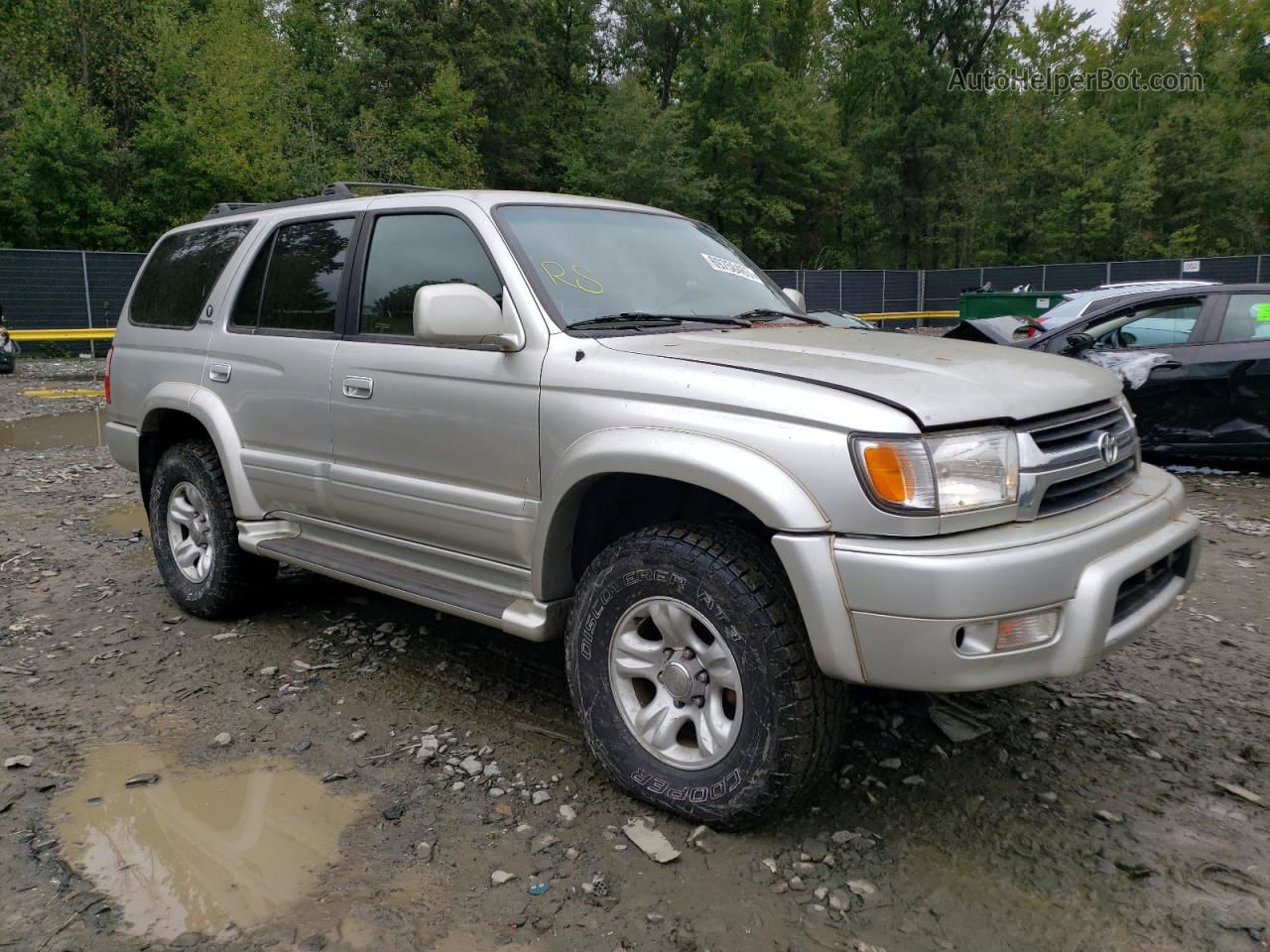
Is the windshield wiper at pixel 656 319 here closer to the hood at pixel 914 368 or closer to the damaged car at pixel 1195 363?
the hood at pixel 914 368

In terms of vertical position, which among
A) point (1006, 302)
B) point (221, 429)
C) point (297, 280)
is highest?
point (297, 280)

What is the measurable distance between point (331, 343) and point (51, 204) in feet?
87.1

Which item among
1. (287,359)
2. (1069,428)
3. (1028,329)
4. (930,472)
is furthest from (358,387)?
(1028,329)

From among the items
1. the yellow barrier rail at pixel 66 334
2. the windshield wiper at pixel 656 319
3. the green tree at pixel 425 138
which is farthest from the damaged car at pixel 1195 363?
the green tree at pixel 425 138

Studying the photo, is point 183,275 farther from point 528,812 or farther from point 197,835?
point 528,812

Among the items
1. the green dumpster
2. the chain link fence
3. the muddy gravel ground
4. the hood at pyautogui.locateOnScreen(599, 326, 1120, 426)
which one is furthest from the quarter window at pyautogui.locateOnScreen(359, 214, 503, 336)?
the green dumpster

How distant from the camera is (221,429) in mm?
4469

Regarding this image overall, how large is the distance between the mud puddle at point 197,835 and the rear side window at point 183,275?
7.47 feet

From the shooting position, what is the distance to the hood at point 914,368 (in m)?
2.65

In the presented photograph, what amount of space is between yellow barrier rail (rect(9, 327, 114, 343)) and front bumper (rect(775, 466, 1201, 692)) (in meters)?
20.1

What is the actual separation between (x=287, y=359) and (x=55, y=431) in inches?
340

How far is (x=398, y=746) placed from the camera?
354 cm

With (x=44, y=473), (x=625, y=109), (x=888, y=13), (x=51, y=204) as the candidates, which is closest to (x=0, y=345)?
(x=44, y=473)

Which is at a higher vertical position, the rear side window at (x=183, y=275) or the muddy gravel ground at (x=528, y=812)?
the rear side window at (x=183, y=275)
